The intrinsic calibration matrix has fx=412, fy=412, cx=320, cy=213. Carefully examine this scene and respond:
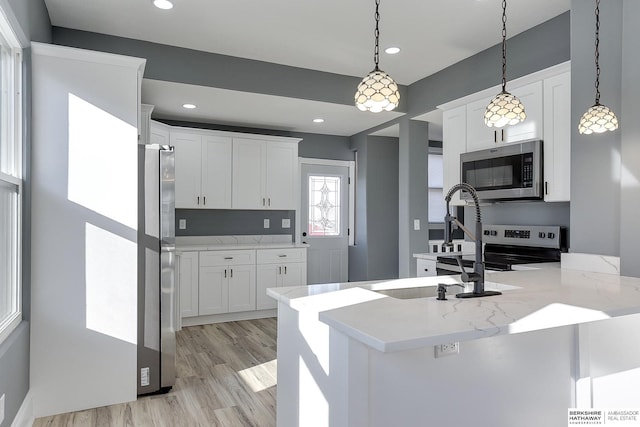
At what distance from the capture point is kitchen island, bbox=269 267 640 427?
1.25 metres

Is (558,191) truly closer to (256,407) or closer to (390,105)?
(390,105)

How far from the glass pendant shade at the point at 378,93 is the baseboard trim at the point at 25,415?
Answer: 2.37 m

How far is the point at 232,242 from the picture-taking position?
529cm

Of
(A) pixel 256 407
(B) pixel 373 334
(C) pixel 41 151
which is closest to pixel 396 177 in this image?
(A) pixel 256 407

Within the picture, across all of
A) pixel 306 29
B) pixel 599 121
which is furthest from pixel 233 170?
pixel 599 121

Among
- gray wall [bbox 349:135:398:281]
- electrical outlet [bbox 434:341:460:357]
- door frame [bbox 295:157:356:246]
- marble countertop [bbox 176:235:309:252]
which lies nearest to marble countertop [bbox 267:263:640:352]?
electrical outlet [bbox 434:341:460:357]

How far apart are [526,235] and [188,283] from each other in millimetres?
3370

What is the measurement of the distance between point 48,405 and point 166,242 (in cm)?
117

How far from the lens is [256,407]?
2578 millimetres

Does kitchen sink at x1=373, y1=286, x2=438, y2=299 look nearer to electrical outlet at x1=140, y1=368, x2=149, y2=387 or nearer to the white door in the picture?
electrical outlet at x1=140, y1=368, x2=149, y2=387

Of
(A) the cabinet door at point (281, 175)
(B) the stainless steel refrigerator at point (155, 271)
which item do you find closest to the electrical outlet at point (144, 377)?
(B) the stainless steel refrigerator at point (155, 271)

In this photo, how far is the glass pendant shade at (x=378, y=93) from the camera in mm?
1741

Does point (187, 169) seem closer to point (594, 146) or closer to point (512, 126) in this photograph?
point (512, 126)

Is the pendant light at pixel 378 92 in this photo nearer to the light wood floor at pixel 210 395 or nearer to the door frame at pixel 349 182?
the light wood floor at pixel 210 395
